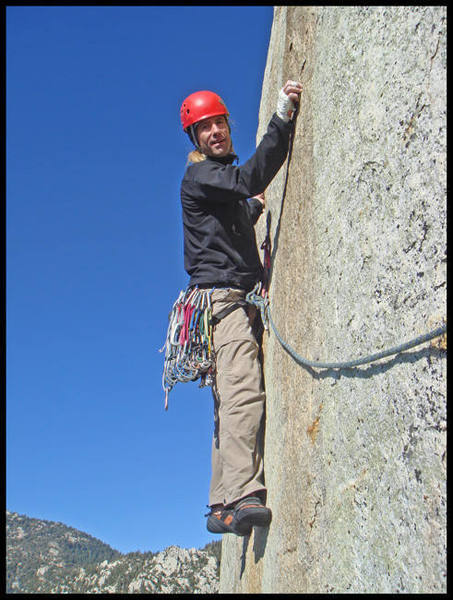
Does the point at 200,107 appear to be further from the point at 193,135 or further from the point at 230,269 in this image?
the point at 230,269

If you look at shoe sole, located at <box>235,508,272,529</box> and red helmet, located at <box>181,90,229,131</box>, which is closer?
shoe sole, located at <box>235,508,272,529</box>

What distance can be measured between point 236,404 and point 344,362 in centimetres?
168

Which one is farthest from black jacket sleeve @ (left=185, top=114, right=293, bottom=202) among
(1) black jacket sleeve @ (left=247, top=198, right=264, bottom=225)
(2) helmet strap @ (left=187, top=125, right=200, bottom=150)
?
(1) black jacket sleeve @ (left=247, top=198, right=264, bottom=225)

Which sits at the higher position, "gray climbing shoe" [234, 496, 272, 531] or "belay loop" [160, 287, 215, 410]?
"belay loop" [160, 287, 215, 410]

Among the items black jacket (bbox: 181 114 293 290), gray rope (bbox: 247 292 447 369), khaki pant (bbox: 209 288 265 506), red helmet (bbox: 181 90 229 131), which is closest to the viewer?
gray rope (bbox: 247 292 447 369)

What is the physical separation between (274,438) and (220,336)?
2.86ft

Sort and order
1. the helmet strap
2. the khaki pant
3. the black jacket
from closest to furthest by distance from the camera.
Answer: the khaki pant, the black jacket, the helmet strap

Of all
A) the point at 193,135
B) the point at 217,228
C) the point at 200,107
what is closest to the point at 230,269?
the point at 217,228

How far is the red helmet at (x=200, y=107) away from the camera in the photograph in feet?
15.4

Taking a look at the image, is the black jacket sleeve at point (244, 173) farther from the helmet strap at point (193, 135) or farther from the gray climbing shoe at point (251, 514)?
the gray climbing shoe at point (251, 514)

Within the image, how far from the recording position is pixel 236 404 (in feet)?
13.8

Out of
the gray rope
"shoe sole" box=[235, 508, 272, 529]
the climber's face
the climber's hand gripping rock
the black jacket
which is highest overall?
the climber's face

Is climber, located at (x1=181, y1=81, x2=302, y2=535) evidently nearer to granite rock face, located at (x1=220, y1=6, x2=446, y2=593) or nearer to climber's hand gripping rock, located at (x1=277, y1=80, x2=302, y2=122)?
climber's hand gripping rock, located at (x1=277, y1=80, x2=302, y2=122)

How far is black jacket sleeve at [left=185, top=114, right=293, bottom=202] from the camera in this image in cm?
388
